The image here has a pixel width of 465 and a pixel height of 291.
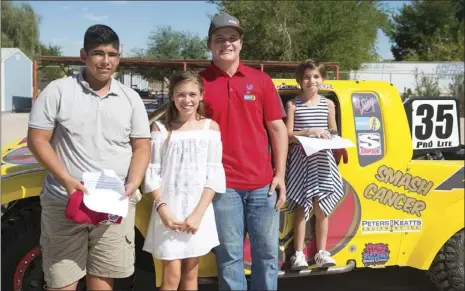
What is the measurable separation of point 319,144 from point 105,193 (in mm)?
1476

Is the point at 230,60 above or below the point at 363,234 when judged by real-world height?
above

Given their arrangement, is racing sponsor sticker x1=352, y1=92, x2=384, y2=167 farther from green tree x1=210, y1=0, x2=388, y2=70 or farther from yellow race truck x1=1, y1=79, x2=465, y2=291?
green tree x1=210, y1=0, x2=388, y2=70

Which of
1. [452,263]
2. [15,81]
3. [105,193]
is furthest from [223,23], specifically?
[15,81]

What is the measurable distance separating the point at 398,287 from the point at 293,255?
1567mm

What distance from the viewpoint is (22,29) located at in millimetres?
42938

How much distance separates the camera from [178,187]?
9.57ft

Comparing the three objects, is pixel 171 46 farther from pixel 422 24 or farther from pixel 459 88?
pixel 422 24

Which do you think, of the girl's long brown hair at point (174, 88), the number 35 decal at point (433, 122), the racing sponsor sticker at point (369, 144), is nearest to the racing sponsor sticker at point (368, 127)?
the racing sponsor sticker at point (369, 144)

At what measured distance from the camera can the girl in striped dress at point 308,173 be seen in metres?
3.54

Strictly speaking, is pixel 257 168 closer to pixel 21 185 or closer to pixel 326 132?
pixel 326 132

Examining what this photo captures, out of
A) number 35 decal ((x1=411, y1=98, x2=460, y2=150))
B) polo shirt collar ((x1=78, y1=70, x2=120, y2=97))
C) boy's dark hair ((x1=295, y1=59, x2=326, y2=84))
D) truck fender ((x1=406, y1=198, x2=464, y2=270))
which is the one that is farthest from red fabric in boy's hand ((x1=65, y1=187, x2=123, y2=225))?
number 35 decal ((x1=411, y1=98, x2=460, y2=150))

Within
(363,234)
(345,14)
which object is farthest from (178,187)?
(345,14)

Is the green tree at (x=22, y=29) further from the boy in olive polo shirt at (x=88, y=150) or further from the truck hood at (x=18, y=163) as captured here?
the boy in olive polo shirt at (x=88, y=150)

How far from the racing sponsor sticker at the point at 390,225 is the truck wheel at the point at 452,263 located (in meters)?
0.32
